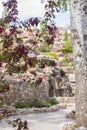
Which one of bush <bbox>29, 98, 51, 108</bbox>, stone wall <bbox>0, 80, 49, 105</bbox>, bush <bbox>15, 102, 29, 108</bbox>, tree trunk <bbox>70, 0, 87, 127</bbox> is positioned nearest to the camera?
tree trunk <bbox>70, 0, 87, 127</bbox>

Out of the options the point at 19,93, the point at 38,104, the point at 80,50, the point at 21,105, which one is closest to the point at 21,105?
the point at 21,105

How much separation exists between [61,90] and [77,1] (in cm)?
2463

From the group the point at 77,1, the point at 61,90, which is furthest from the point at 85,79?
the point at 61,90

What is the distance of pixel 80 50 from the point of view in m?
10.4

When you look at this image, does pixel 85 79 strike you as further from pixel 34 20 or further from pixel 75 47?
pixel 34 20

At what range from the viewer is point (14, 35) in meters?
7.08

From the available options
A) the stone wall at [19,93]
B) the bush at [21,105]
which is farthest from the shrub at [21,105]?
the stone wall at [19,93]

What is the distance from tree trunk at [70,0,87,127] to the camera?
1005cm

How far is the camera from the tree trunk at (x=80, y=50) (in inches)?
396

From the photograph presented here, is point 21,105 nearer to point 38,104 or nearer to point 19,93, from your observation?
point 19,93

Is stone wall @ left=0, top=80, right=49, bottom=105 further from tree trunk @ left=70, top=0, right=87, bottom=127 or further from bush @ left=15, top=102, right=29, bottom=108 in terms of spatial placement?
tree trunk @ left=70, top=0, right=87, bottom=127

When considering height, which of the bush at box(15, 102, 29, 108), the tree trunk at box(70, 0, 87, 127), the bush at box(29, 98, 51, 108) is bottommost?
the bush at box(29, 98, 51, 108)

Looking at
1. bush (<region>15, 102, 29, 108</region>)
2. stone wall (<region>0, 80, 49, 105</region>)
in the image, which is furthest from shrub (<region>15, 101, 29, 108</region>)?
stone wall (<region>0, 80, 49, 105</region>)

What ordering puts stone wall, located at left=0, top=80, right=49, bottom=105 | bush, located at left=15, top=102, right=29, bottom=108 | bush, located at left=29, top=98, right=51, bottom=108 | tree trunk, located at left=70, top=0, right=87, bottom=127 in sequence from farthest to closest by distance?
1. bush, located at left=29, top=98, right=51, bottom=108
2. stone wall, located at left=0, top=80, right=49, bottom=105
3. bush, located at left=15, top=102, right=29, bottom=108
4. tree trunk, located at left=70, top=0, right=87, bottom=127
